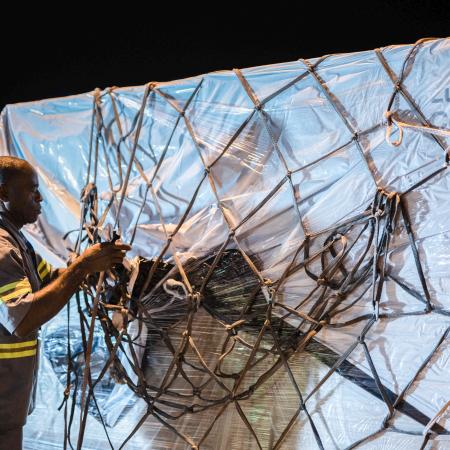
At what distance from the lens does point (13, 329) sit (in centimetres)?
138

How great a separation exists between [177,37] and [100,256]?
1.28m

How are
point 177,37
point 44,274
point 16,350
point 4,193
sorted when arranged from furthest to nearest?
point 177,37 < point 44,274 < point 4,193 < point 16,350

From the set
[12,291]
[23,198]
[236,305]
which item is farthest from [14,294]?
[236,305]

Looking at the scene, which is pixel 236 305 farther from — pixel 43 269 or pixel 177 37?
pixel 177 37

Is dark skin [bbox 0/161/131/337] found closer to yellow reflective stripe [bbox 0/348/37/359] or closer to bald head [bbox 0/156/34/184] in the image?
bald head [bbox 0/156/34/184]

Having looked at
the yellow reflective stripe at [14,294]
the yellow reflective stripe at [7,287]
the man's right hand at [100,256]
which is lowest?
the yellow reflective stripe at [14,294]

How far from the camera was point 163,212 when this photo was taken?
180 cm

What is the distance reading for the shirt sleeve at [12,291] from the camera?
1368 mm

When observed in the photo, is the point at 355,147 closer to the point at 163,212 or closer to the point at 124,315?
the point at 163,212

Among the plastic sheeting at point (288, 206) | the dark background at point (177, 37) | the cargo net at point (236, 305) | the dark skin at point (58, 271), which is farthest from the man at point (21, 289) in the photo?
the dark background at point (177, 37)

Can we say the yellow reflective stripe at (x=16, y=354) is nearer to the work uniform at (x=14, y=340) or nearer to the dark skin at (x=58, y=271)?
the work uniform at (x=14, y=340)

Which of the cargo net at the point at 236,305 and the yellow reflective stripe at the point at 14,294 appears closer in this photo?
the yellow reflective stripe at the point at 14,294

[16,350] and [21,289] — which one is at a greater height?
[21,289]

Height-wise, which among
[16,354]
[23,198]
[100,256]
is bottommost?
[16,354]
